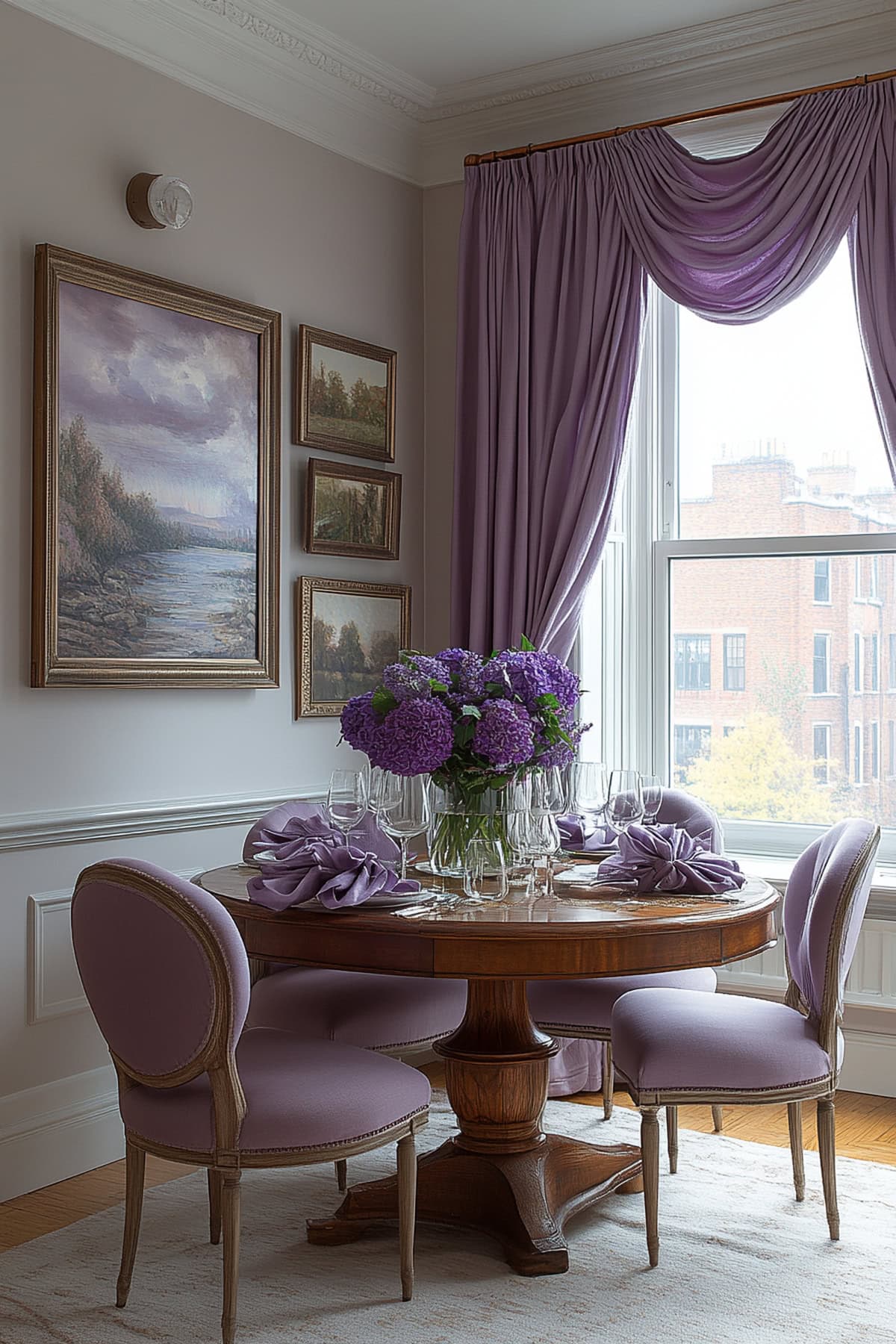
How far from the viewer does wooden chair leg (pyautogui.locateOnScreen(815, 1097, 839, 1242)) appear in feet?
9.53

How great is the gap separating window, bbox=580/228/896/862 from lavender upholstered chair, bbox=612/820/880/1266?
123 centimetres

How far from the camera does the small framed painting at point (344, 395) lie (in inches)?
163

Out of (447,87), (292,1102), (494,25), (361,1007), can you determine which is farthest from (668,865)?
(447,87)

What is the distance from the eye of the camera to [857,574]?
13.7 ft

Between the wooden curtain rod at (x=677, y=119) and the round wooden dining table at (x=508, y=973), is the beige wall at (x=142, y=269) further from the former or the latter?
the round wooden dining table at (x=508, y=973)

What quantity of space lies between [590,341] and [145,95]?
149 centimetres

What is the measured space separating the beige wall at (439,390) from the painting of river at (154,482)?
0.91 meters

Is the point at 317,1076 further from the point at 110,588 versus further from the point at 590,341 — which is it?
the point at 590,341

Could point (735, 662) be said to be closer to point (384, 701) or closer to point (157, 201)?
point (384, 701)

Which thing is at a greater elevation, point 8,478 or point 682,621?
point 8,478

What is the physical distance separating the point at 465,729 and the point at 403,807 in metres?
0.22

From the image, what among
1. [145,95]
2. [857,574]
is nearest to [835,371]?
[857,574]

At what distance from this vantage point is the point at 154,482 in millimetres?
3617

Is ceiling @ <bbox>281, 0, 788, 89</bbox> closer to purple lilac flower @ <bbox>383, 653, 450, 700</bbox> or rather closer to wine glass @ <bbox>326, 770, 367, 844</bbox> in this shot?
purple lilac flower @ <bbox>383, 653, 450, 700</bbox>
